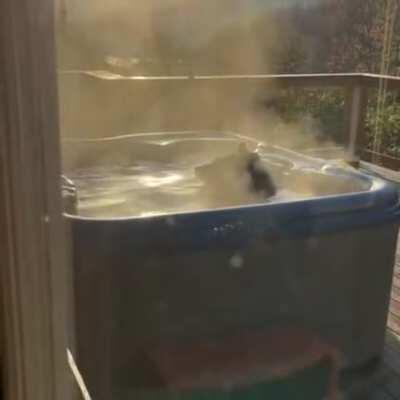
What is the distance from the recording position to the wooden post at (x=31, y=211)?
69 centimetres

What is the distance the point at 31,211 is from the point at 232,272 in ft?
3.42

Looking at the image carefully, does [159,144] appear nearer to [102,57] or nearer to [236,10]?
[102,57]

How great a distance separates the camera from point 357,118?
190 inches

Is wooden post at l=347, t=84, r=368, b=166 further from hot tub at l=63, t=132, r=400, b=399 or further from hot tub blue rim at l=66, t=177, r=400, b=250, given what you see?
hot tub blue rim at l=66, t=177, r=400, b=250

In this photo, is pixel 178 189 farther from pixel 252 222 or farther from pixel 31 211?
pixel 31 211

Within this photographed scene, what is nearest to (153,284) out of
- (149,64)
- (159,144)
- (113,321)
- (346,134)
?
A: (113,321)

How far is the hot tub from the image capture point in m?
1.56

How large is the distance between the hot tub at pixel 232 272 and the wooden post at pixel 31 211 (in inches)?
23.7

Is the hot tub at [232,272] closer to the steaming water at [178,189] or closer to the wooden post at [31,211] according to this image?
the steaming water at [178,189]

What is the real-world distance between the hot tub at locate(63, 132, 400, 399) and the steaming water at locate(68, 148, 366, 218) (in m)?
0.02

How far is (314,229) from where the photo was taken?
184 cm

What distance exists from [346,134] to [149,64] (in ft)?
6.18

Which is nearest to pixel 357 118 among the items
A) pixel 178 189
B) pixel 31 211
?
pixel 178 189

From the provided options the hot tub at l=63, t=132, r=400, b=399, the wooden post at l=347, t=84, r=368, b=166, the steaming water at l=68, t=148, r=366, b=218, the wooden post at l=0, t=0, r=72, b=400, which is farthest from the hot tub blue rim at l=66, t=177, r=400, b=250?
the wooden post at l=347, t=84, r=368, b=166
